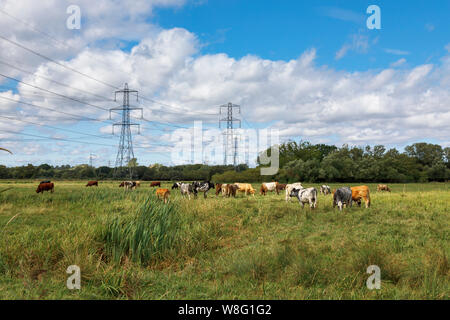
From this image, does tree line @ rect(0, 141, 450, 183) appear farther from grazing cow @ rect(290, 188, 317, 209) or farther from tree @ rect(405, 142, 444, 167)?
grazing cow @ rect(290, 188, 317, 209)

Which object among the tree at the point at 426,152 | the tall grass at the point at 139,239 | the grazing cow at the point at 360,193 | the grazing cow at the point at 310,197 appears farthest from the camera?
the tree at the point at 426,152

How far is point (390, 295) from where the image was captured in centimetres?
625

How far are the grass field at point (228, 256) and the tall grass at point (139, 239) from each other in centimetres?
4

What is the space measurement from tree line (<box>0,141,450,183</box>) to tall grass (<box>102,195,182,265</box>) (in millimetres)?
55843

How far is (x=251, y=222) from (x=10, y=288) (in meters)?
9.42

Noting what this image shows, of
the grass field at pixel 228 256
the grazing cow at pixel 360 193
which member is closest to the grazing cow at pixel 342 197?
the grazing cow at pixel 360 193

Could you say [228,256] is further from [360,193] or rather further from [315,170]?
[315,170]

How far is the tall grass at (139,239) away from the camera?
9.62 meters

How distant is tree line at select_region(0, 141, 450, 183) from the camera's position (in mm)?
67375

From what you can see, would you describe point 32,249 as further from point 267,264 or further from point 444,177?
point 444,177

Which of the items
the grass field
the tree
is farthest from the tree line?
the grass field

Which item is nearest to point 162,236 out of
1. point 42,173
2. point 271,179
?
point 271,179

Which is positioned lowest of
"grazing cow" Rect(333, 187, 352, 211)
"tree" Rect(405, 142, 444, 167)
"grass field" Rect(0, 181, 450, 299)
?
"grass field" Rect(0, 181, 450, 299)

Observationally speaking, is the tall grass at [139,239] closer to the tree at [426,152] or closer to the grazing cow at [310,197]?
the grazing cow at [310,197]
